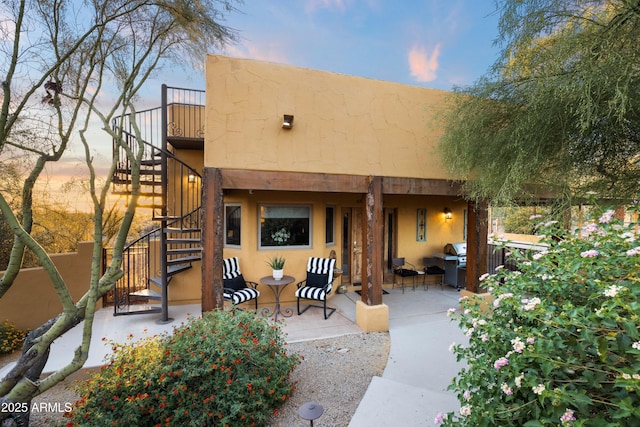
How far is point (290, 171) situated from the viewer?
14.4ft

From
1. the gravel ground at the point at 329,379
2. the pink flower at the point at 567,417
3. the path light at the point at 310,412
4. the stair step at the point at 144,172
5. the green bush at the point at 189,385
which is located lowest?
the gravel ground at the point at 329,379

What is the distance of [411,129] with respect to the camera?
5031mm

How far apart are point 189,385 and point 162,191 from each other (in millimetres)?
3658

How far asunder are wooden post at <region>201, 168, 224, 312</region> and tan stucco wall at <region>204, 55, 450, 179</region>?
0.33 m

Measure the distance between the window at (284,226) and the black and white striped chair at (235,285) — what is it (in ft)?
2.45

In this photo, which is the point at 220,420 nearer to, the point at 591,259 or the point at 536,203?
the point at 591,259

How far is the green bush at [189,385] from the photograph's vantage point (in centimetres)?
245

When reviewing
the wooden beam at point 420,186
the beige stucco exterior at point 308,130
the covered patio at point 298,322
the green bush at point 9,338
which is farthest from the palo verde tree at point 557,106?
the green bush at point 9,338

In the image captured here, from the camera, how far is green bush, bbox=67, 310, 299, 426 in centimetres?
245

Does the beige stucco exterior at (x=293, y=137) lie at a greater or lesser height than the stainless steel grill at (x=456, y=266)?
greater

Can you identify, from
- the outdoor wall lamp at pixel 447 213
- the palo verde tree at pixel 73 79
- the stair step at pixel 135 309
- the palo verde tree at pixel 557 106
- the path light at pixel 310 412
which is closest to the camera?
the path light at pixel 310 412

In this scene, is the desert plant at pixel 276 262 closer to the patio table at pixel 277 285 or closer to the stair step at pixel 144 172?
the patio table at pixel 277 285

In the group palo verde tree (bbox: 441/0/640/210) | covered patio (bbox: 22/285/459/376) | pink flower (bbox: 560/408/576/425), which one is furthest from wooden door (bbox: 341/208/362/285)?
pink flower (bbox: 560/408/576/425)

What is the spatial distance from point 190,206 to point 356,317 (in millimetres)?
4525
